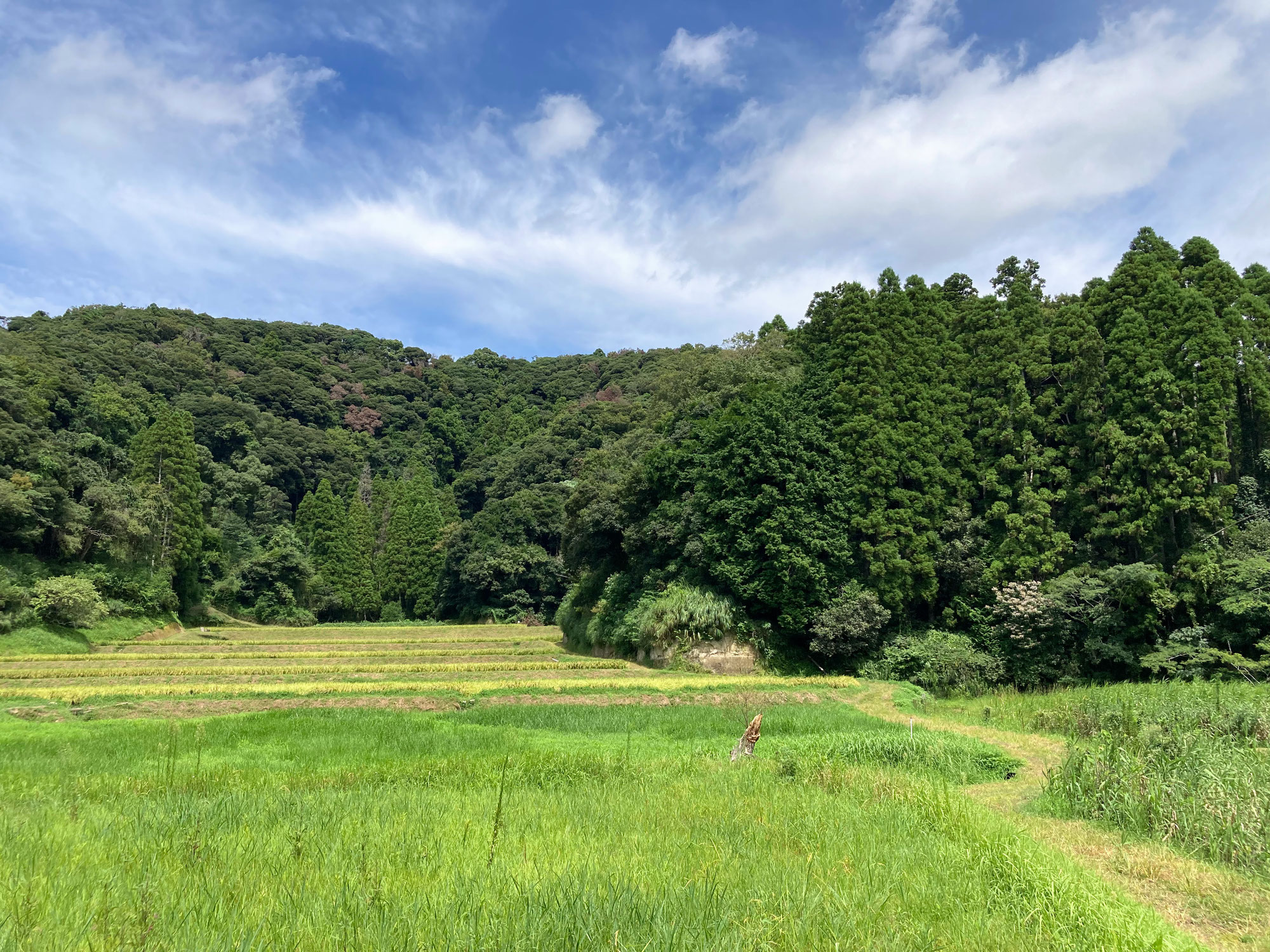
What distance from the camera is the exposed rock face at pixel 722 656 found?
2777 cm

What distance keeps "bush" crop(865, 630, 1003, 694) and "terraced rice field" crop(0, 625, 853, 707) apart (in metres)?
5.12

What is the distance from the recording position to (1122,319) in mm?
25344

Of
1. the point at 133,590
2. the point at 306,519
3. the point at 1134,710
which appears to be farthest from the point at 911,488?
the point at 306,519

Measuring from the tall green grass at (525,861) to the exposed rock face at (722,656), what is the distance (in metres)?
17.5

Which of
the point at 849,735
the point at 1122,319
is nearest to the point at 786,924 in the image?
the point at 849,735

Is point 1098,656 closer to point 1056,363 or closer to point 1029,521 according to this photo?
point 1029,521

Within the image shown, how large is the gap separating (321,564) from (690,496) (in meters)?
48.7

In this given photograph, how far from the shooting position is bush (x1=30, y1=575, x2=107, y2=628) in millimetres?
32906

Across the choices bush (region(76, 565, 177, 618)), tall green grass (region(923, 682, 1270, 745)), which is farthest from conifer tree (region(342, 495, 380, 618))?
tall green grass (region(923, 682, 1270, 745))

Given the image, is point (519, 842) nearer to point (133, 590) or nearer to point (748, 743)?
point (748, 743)

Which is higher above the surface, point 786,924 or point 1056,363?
point 1056,363

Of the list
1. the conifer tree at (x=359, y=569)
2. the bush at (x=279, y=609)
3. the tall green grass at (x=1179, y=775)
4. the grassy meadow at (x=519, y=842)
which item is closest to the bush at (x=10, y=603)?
the grassy meadow at (x=519, y=842)

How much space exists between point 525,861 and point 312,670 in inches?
966

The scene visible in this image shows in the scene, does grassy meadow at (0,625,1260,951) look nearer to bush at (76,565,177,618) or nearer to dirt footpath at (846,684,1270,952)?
dirt footpath at (846,684,1270,952)
